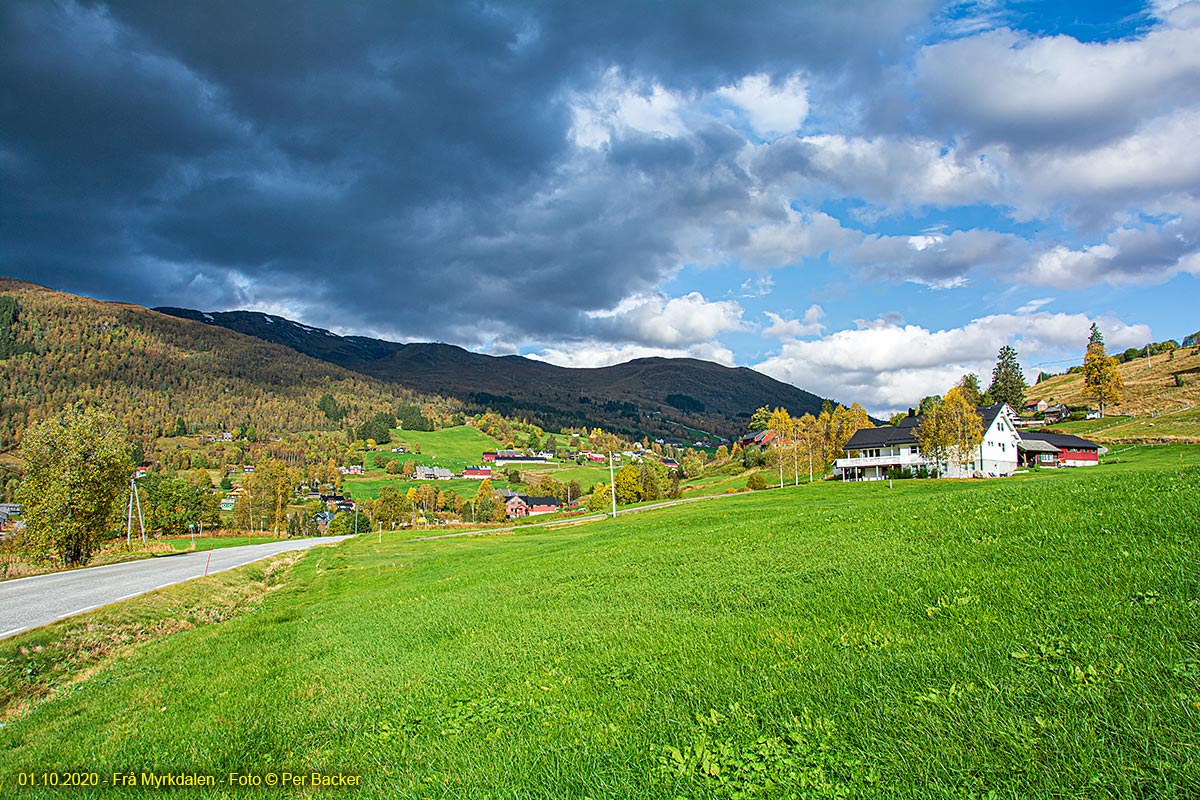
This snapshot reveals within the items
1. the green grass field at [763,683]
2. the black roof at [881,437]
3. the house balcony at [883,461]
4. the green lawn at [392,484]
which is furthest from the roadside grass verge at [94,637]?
the green lawn at [392,484]

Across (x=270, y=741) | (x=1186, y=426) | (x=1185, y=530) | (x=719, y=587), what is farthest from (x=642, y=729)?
(x=1186, y=426)

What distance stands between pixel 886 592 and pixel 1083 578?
2.70 m

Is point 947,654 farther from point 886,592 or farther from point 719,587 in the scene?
point 719,587

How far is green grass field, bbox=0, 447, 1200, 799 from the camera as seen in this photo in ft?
17.8

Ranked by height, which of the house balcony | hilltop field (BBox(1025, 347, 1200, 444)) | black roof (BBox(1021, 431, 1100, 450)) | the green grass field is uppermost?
hilltop field (BBox(1025, 347, 1200, 444))

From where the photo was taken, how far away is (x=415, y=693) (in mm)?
9352

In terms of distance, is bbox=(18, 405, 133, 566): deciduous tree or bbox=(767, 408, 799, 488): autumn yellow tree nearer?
bbox=(18, 405, 133, 566): deciduous tree

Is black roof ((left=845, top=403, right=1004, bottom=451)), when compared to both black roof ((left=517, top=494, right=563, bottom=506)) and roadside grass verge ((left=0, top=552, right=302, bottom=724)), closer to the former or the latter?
roadside grass verge ((left=0, top=552, right=302, bottom=724))

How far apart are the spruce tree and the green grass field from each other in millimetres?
157196

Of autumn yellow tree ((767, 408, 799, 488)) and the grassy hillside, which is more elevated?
the grassy hillside

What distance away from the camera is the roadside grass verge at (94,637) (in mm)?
12703

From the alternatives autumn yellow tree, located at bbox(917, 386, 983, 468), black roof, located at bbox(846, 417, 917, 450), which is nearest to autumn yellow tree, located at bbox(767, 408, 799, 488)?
black roof, located at bbox(846, 417, 917, 450)

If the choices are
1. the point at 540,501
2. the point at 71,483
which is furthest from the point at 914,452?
the point at 540,501

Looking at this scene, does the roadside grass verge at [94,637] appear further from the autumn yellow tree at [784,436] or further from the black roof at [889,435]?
the autumn yellow tree at [784,436]
